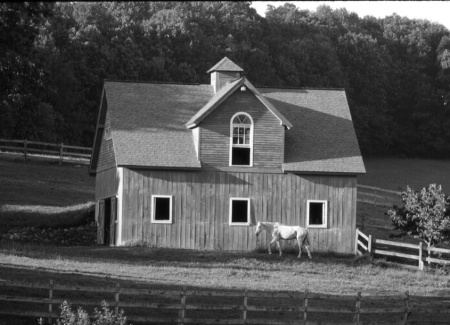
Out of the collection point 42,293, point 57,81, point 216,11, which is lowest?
point 42,293

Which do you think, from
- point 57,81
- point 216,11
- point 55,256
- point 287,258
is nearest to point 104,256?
point 55,256

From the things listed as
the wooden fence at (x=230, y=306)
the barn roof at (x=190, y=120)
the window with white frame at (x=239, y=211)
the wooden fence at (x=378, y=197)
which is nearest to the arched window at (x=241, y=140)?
the barn roof at (x=190, y=120)

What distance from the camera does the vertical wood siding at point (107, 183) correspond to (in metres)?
44.1

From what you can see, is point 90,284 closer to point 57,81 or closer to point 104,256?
point 104,256

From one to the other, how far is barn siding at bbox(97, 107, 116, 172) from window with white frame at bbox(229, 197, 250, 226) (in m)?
5.39

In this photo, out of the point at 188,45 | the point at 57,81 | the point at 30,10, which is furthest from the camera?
the point at 188,45

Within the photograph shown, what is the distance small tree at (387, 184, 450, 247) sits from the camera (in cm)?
4009

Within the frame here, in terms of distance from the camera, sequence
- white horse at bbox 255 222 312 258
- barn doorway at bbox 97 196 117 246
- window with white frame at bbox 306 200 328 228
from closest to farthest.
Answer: white horse at bbox 255 222 312 258, window with white frame at bbox 306 200 328 228, barn doorway at bbox 97 196 117 246

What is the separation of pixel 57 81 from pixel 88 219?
1196 inches

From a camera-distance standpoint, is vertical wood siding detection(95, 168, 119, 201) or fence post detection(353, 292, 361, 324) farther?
vertical wood siding detection(95, 168, 119, 201)

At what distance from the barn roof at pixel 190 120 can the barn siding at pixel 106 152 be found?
1.20 m

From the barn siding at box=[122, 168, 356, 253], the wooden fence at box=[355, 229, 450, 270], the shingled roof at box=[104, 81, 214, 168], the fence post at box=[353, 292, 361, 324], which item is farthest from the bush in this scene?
the shingled roof at box=[104, 81, 214, 168]

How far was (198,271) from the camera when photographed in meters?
35.5

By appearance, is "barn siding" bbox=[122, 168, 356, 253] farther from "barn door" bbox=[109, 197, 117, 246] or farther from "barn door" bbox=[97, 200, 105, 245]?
"barn door" bbox=[97, 200, 105, 245]
